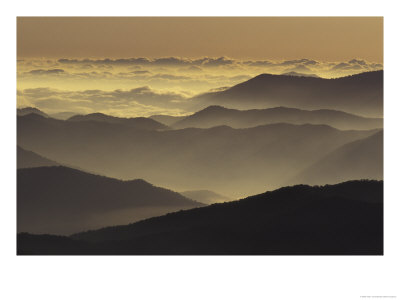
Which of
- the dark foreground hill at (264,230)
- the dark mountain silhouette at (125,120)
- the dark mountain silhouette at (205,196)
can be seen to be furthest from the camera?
the dark mountain silhouette at (125,120)

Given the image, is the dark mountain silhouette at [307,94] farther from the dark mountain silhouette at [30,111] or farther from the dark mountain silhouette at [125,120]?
the dark mountain silhouette at [30,111]

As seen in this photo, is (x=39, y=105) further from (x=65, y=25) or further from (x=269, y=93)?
(x=269, y=93)

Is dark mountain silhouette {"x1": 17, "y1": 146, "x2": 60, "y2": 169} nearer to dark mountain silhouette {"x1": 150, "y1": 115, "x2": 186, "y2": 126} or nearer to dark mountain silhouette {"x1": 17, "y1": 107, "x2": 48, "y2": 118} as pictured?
dark mountain silhouette {"x1": 17, "y1": 107, "x2": 48, "y2": 118}

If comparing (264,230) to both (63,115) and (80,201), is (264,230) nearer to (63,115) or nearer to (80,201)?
(80,201)

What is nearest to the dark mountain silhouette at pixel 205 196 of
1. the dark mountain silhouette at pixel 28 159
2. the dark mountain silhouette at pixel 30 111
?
the dark mountain silhouette at pixel 28 159

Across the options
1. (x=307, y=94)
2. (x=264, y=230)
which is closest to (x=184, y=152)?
(x=264, y=230)

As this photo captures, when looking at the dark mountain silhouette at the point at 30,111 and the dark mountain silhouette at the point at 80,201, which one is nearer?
the dark mountain silhouette at the point at 80,201

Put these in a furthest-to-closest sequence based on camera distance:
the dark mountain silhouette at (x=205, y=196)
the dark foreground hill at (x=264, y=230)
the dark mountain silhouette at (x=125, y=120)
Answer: the dark mountain silhouette at (x=125, y=120) < the dark mountain silhouette at (x=205, y=196) < the dark foreground hill at (x=264, y=230)
